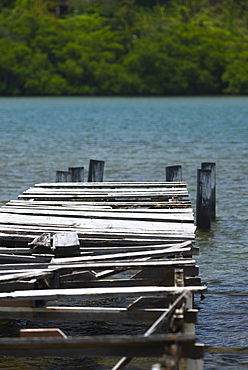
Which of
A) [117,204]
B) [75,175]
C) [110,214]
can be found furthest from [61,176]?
[110,214]

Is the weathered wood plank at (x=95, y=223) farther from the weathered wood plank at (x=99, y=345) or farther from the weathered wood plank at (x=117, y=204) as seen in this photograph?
the weathered wood plank at (x=99, y=345)

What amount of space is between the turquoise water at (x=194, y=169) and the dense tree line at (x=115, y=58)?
76451 mm

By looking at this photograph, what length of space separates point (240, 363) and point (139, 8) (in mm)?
171202

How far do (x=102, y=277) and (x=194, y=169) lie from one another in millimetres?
17481

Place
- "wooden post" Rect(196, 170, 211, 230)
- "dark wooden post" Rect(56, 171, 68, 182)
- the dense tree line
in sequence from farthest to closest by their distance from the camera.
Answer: the dense tree line → "dark wooden post" Rect(56, 171, 68, 182) → "wooden post" Rect(196, 170, 211, 230)

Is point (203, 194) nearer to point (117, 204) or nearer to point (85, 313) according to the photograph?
point (117, 204)

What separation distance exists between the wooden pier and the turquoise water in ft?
2.55

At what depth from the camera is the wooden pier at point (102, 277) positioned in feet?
15.3

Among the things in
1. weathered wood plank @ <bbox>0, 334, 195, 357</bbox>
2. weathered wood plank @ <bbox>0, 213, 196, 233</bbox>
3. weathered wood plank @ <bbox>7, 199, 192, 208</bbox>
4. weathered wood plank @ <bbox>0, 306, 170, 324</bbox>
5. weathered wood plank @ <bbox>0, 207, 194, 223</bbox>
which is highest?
weathered wood plank @ <bbox>7, 199, 192, 208</bbox>

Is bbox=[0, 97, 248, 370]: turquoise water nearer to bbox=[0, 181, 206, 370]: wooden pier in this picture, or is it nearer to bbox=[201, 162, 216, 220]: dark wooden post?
bbox=[201, 162, 216, 220]: dark wooden post

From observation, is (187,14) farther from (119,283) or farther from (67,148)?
(119,283)

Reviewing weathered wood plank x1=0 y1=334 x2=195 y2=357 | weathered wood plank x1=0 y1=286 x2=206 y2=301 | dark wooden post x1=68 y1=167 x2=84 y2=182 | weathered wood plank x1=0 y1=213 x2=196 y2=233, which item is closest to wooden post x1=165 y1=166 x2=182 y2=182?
dark wooden post x1=68 y1=167 x2=84 y2=182

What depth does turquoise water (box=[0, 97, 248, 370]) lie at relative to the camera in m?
7.79

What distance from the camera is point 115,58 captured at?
13750cm
